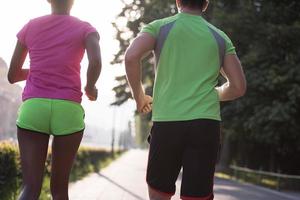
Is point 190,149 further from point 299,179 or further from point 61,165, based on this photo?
point 299,179

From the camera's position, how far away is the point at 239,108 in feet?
79.4

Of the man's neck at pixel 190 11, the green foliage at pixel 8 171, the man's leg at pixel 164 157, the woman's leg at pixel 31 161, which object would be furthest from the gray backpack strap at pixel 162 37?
the green foliage at pixel 8 171

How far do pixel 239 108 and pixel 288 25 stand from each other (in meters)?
3.59

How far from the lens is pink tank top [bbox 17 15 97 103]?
12.1 ft

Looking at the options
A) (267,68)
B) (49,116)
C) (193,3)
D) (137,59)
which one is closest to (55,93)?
(49,116)

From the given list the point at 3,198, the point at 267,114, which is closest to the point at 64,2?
the point at 3,198

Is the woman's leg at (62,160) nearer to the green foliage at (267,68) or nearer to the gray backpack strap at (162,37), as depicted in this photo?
the gray backpack strap at (162,37)

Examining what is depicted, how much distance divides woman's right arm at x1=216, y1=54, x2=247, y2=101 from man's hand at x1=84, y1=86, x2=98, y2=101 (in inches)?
29.3

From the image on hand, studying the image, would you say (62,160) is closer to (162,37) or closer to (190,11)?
(162,37)

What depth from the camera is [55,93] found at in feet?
12.0

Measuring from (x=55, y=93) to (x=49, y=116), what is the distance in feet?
0.45

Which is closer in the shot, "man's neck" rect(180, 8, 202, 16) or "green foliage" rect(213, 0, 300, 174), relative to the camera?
"man's neck" rect(180, 8, 202, 16)

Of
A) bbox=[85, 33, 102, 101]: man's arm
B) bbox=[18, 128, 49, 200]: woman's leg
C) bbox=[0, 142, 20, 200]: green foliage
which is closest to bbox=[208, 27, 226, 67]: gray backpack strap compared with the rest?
bbox=[85, 33, 102, 101]: man's arm

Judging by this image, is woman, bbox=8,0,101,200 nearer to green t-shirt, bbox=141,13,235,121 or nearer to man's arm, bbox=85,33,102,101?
man's arm, bbox=85,33,102,101
